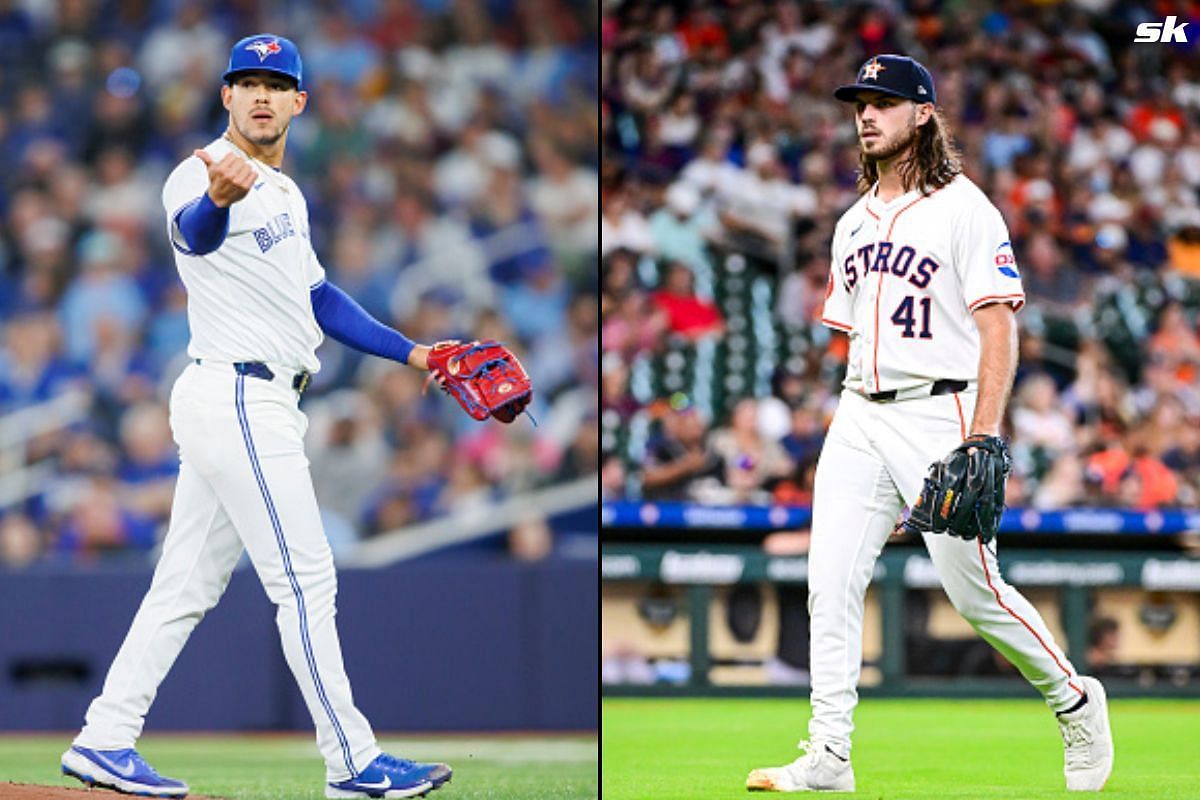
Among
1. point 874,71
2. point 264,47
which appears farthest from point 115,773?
point 874,71

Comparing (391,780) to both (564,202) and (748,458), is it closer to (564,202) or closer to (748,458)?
(748,458)

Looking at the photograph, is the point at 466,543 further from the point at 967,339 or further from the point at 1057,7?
the point at 1057,7

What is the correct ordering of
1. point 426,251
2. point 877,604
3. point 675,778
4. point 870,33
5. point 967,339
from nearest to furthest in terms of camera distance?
point 967,339, point 675,778, point 877,604, point 426,251, point 870,33

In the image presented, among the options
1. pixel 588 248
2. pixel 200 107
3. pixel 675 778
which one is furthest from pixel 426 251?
pixel 675 778

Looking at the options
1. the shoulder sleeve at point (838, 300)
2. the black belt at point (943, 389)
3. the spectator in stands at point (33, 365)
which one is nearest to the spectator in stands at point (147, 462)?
the spectator in stands at point (33, 365)

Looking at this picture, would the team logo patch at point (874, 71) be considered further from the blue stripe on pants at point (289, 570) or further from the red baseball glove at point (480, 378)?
the blue stripe on pants at point (289, 570)

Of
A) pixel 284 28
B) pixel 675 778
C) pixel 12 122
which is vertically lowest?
pixel 675 778
